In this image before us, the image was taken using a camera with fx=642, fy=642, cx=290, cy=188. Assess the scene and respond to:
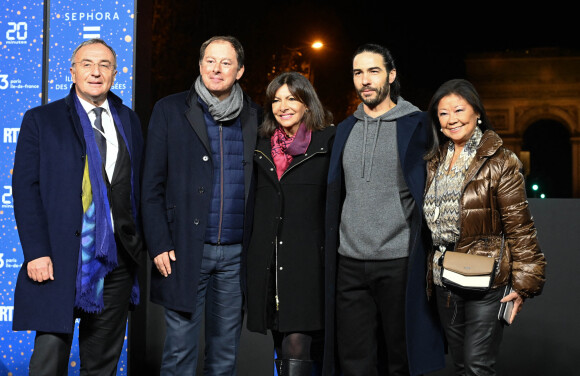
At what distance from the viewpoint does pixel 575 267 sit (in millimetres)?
3688

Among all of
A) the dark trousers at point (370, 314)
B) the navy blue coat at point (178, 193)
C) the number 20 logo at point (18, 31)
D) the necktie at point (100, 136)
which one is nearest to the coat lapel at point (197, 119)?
the navy blue coat at point (178, 193)

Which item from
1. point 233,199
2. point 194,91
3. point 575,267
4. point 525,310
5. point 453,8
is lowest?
point 525,310

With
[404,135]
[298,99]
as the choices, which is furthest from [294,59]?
[404,135]

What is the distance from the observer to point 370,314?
2.91 m

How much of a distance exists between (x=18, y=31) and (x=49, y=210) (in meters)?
1.79

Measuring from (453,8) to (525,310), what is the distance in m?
4.34

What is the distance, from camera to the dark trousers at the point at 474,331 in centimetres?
249

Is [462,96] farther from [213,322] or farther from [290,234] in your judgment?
[213,322]

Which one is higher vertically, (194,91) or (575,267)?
(194,91)

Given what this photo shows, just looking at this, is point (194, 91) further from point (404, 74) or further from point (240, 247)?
point (404, 74)

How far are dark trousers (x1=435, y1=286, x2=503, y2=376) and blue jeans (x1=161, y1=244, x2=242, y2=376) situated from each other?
956mm

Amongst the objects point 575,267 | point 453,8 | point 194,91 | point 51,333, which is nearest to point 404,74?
point 453,8

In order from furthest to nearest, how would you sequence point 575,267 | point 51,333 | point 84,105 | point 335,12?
point 335,12, point 575,267, point 84,105, point 51,333

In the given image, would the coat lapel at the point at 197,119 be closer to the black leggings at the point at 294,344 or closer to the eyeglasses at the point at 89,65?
the eyeglasses at the point at 89,65
